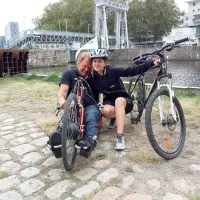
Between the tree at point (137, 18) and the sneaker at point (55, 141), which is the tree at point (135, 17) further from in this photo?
the sneaker at point (55, 141)

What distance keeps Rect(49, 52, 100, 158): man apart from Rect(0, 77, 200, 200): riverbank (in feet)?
0.85

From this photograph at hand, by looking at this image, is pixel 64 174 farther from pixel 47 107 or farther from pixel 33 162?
pixel 47 107

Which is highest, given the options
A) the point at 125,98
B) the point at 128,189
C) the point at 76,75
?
the point at 76,75

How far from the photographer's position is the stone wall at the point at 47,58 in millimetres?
37938

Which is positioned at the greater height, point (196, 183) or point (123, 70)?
point (123, 70)

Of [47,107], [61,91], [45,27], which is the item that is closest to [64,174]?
[61,91]

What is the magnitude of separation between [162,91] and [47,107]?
308cm

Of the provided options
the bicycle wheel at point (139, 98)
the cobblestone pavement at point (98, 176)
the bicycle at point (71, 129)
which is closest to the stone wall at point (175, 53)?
the bicycle wheel at point (139, 98)

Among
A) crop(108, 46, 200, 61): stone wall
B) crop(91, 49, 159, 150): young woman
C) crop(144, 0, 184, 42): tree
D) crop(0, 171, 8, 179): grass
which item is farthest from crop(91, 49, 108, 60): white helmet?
crop(144, 0, 184, 42): tree

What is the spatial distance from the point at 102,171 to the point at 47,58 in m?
39.1

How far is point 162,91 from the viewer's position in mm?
2990

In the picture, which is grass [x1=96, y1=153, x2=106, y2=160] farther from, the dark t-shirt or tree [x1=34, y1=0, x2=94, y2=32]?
tree [x1=34, y1=0, x2=94, y2=32]

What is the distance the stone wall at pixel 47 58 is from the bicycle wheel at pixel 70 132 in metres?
35.6

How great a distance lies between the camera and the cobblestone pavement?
225 cm
